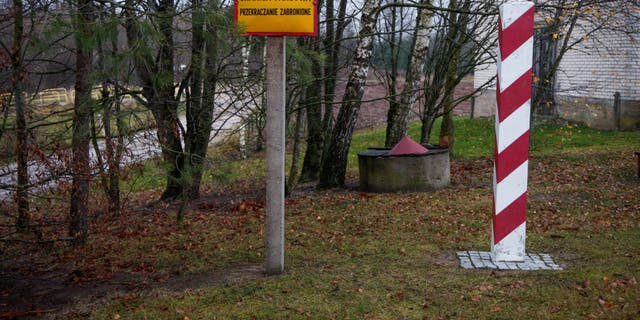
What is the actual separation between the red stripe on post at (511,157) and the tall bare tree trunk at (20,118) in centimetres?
384

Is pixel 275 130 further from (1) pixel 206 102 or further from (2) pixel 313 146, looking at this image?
(2) pixel 313 146

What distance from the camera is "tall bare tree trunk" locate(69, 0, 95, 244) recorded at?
5.80 metres

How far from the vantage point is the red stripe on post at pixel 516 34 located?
17.6 ft

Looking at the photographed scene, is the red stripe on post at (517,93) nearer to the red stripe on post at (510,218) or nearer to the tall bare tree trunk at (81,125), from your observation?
the red stripe on post at (510,218)

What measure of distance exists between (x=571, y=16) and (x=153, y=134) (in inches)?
362

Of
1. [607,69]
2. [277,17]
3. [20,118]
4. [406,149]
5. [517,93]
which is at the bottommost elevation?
[406,149]

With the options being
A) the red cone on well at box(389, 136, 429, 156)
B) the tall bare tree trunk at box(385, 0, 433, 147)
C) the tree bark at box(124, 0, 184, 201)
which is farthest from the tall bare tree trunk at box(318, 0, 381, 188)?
the tree bark at box(124, 0, 184, 201)

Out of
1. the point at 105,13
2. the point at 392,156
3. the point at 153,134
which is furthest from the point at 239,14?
the point at 392,156

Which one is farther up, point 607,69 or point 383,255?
point 607,69

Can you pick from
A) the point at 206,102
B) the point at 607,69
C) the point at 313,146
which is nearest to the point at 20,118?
the point at 206,102

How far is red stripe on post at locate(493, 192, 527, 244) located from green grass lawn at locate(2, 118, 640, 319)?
38cm

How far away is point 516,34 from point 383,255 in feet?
7.63

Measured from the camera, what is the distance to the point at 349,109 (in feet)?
35.2

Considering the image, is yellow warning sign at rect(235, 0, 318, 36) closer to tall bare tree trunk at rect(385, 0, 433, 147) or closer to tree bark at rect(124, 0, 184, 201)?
tree bark at rect(124, 0, 184, 201)
